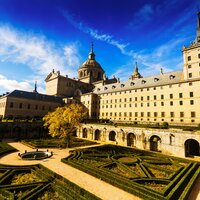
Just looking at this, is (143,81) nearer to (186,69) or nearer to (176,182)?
(186,69)

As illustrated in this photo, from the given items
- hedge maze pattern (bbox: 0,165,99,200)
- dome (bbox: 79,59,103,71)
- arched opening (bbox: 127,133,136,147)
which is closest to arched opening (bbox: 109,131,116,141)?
arched opening (bbox: 127,133,136,147)

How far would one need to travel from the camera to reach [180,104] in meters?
42.2

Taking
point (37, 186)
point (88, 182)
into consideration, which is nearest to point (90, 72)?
point (88, 182)

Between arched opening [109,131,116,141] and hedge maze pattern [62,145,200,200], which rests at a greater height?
arched opening [109,131,116,141]

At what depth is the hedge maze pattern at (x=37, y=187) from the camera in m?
12.7

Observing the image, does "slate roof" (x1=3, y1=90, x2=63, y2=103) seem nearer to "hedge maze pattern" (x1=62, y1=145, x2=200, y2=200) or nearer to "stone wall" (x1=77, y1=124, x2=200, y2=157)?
"stone wall" (x1=77, y1=124, x2=200, y2=157)

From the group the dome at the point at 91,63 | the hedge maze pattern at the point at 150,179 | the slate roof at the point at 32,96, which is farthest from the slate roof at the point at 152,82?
the hedge maze pattern at the point at 150,179

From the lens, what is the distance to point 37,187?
1392 centimetres

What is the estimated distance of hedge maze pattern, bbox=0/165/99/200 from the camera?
12727 mm

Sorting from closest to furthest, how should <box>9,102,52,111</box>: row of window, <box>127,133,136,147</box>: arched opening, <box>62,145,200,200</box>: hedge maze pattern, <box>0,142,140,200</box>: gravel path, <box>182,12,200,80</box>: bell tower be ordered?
<box>62,145,200,200</box>: hedge maze pattern, <box>0,142,140,200</box>: gravel path, <box>127,133,136,147</box>: arched opening, <box>182,12,200,80</box>: bell tower, <box>9,102,52,111</box>: row of window

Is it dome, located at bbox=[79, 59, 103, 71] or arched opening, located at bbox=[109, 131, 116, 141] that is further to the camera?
dome, located at bbox=[79, 59, 103, 71]

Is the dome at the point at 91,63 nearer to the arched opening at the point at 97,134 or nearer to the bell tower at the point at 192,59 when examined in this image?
the arched opening at the point at 97,134

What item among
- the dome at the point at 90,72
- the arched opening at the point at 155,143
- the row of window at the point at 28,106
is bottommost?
the arched opening at the point at 155,143

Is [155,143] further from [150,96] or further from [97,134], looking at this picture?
[150,96]
